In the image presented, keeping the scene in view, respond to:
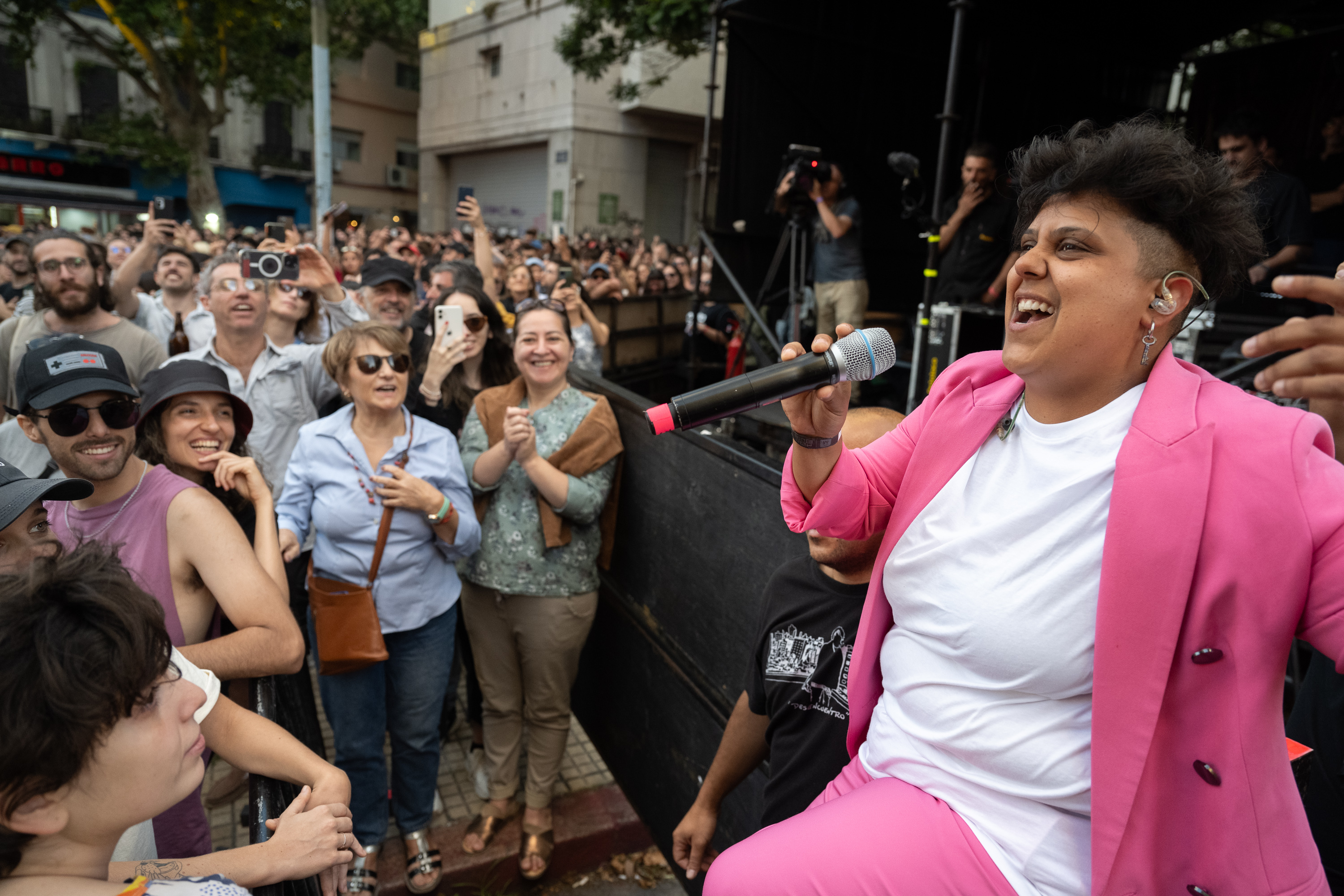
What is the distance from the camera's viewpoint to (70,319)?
13.8 feet

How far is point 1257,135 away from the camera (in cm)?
424

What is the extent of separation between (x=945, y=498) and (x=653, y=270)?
10.0 metres

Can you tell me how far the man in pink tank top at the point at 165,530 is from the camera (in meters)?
2.17

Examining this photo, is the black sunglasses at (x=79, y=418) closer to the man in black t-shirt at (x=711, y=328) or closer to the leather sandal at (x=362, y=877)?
the leather sandal at (x=362, y=877)

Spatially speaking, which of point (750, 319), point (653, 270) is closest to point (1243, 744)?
point (750, 319)

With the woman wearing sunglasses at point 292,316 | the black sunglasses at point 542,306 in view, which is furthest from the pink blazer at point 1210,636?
the woman wearing sunglasses at point 292,316

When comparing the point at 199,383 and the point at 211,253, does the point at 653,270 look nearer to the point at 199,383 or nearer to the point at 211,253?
the point at 211,253

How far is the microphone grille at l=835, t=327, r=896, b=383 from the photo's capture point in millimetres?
1309

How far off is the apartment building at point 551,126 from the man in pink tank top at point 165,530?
73.9 ft

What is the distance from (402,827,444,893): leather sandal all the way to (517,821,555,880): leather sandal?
1.19 ft

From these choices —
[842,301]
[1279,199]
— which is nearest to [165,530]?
[842,301]

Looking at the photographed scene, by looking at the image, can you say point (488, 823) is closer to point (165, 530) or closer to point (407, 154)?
point (165, 530)

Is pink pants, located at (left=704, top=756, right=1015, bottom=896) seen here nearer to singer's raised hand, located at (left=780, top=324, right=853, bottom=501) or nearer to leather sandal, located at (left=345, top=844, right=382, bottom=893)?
singer's raised hand, located at (left=780, top=324, right=853, bottom=501)

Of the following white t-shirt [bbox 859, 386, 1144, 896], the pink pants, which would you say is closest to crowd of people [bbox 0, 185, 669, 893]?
the pink pants
